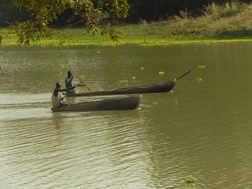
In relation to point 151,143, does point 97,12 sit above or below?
above

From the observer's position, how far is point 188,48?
129 feet

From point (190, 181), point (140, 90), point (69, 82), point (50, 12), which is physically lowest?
point (190, 181)

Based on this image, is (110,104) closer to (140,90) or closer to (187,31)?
(140,90)

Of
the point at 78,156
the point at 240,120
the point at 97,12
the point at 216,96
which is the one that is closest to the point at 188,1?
the point at 216,96

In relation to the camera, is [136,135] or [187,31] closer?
[136,135]

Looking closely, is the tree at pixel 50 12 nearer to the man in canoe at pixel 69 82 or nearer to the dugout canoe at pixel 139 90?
the man in canoe at pixel 69 82

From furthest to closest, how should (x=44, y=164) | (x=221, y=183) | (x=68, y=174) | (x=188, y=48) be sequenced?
(x=188, y=48)
(x=44, y=164)
(x=68, y=174)
(x=221, y=183)

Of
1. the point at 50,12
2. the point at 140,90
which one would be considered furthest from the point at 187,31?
the point at 50,12

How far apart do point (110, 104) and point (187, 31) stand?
31400 mm

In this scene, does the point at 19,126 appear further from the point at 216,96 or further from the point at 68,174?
the point at 216,96

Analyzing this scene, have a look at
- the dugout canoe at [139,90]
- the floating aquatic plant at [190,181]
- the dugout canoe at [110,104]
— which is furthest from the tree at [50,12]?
the dugout canoe at [139,90]

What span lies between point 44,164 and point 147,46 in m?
30.3

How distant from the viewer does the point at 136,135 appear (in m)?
15.3

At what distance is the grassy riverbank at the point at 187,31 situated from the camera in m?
46.0
